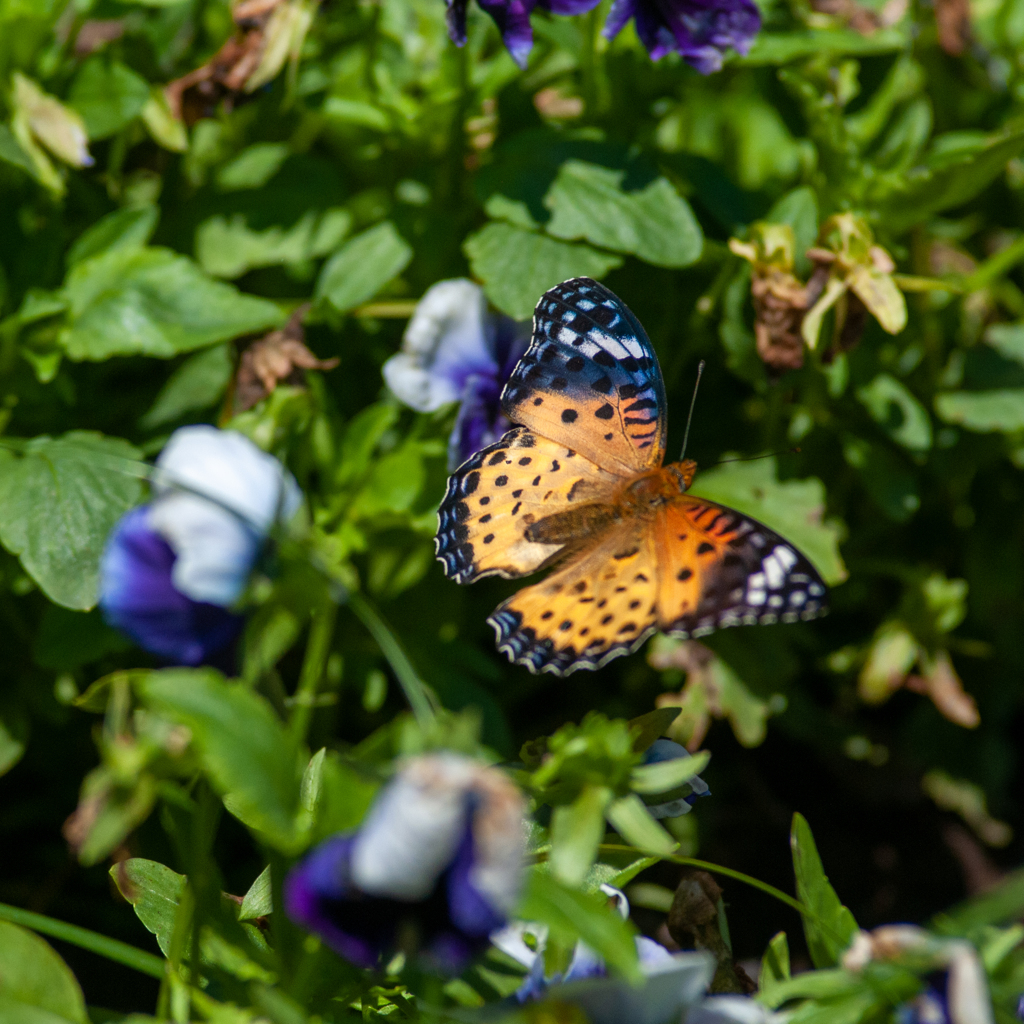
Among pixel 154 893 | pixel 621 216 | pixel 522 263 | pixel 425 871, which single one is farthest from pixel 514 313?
pixel 425 871

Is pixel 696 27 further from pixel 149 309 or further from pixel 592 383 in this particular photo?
pixel 149 309

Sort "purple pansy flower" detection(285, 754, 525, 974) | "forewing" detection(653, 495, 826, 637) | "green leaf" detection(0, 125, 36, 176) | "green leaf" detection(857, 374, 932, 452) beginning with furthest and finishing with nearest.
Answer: "green leaf" detection(857, 374, 932, 452) < "green leaf" detection(0, 125, 36, 176) < "forewing" detection(653, 495, 826, 637) < "purple pansy flower" detection(285, 754, 525, 974)

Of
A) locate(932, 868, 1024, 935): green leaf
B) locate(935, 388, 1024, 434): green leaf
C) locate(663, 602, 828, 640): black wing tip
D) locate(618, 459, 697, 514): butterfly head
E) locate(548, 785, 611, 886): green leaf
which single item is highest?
locate(548, 785, 611, 886): green leaf

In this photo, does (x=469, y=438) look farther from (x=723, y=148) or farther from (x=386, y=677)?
(x=723, y=148)

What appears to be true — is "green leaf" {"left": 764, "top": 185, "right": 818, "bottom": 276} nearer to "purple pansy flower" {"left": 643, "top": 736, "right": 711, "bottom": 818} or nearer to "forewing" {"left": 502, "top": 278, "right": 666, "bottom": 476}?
"forewing" {"left": 502, "top": 278, "right": 666, "bottom": 476}

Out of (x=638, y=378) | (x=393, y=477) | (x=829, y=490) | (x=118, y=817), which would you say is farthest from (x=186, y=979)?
(x=829, y=490)

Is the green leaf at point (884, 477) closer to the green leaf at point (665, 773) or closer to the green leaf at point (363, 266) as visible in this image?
the green leaf at point (363, 266)

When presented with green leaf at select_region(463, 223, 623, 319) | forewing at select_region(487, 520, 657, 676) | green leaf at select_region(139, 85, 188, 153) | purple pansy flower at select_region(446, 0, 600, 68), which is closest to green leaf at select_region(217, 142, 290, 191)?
green leaf at select_region(139, 85, 188, 153)
